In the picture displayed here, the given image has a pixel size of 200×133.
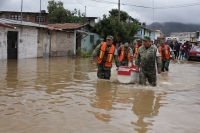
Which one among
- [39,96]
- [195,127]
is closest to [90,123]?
[195,127]

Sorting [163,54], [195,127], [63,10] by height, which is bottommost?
[195,127]

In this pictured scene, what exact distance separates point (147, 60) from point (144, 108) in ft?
7.67

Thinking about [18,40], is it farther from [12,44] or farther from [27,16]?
[27,16]

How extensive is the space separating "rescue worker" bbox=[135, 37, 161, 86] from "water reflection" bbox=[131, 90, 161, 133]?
1.82ft

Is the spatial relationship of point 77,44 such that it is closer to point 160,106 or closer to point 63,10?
point 63,10

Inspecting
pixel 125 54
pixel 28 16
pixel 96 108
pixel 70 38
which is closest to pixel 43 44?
pixel 70 38

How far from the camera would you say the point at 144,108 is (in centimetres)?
609

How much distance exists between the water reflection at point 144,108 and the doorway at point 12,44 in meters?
13.4

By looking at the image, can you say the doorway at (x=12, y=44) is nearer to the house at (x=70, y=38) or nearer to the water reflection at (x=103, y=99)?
the house at (x=70, y=38)

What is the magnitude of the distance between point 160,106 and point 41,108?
2.68 meters

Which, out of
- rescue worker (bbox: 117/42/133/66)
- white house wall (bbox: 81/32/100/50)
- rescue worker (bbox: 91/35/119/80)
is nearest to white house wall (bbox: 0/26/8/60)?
rescue worker (bbox: 117/42/133/66)

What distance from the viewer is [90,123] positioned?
4.82m

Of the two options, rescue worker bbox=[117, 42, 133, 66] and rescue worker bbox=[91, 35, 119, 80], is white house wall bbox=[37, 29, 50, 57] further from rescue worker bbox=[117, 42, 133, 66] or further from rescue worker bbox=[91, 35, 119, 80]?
rescue worker bbox=[91, 35, 119, 80]

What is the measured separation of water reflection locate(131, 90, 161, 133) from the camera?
4801mm
